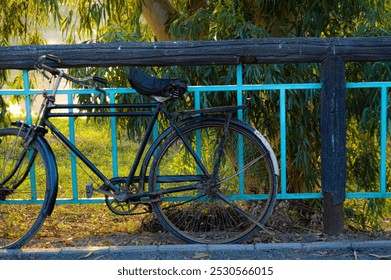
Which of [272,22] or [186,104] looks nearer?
[186,104]

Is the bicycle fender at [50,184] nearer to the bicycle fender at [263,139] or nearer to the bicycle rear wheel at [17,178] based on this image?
the bicycle rear wheel at [17,178]

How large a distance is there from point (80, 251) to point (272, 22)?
3.09 m

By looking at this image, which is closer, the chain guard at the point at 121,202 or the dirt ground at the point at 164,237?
the chain guard at the point at 121,202

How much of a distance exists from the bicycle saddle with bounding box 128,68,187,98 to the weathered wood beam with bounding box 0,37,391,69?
232 millimetres

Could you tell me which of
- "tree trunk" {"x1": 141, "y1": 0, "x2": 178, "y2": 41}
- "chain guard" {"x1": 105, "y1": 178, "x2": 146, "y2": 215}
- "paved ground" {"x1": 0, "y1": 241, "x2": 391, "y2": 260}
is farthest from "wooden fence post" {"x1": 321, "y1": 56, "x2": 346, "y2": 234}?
"tree trunk" {"x1": 141, "y1": 0, "x2": 178, "y2": 41}

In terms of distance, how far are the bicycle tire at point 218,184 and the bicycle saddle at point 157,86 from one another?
0.25 meters

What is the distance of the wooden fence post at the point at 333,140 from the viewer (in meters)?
4.52

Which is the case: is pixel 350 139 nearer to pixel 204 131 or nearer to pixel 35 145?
pixel 204 131

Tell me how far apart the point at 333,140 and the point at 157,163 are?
1067 mm

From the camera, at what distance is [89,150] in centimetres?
906

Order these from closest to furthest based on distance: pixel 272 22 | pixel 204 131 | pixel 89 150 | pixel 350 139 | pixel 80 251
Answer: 1. pixel 80 251
2. pixel 204 131
3. pixel 350 139
4. pixel 272 22
5. pixel 89 150

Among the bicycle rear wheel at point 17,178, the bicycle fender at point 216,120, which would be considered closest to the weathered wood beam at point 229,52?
the bicycle fender at point 216,120

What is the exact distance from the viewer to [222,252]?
4402 millimetres

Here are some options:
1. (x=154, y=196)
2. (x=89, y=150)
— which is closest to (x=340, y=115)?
(x=154, y=196)
